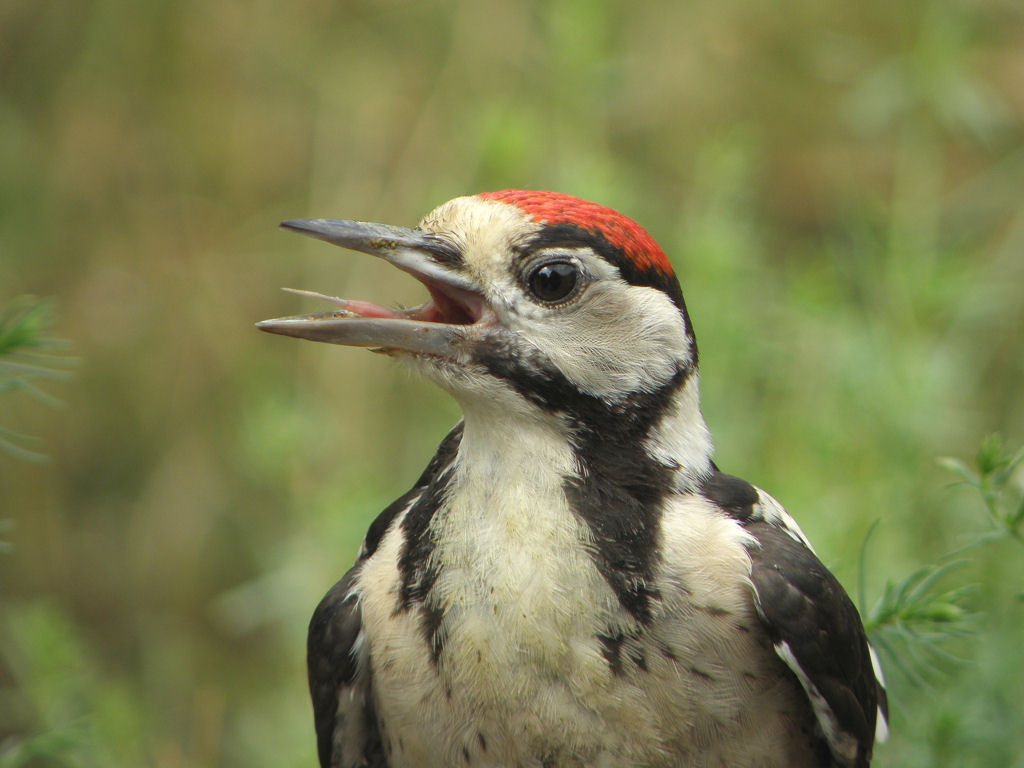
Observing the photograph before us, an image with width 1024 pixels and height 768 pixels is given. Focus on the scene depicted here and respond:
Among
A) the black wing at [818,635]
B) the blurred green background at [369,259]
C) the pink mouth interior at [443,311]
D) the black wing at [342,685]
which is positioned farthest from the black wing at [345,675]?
the blurred green background at [369,259]

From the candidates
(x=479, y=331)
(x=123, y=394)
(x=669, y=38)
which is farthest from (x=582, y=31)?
(x=123, y=394)

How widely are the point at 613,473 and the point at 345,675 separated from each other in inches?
26.2

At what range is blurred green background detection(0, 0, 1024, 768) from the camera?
142 inches

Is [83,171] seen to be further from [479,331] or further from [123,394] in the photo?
[479,331]

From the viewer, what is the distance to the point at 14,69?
17.2ft

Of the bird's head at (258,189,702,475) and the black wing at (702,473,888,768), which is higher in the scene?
the bird's head at (258,189,702,475)

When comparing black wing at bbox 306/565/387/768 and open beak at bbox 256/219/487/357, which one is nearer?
open beak at bbox 256/219/487/357

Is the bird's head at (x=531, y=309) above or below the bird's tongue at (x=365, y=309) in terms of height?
above

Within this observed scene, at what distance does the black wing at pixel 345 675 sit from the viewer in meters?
2.40

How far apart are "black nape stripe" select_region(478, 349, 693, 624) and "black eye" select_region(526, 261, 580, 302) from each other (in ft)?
0.44

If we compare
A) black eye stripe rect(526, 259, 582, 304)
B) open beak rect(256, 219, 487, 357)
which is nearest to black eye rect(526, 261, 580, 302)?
black eye stripe rect(526, 259, 582, 304)

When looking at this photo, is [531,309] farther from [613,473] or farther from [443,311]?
[613,473]

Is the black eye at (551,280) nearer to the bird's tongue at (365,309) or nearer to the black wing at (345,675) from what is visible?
the bird's tongue at (365,309)

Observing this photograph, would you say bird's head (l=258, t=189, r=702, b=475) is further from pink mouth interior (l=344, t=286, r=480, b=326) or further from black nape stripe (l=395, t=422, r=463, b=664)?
black nape stripe (l=395, t=422, r=463, b=664)
